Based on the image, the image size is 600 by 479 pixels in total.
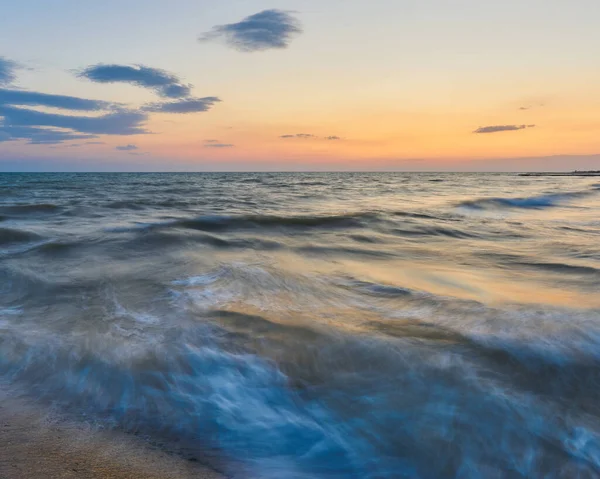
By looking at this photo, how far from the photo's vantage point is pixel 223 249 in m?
8.62

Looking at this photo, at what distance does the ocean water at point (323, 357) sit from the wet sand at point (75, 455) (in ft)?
0.43

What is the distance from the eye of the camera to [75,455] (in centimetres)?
231

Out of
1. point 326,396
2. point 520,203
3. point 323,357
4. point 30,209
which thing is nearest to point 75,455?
point 326,396

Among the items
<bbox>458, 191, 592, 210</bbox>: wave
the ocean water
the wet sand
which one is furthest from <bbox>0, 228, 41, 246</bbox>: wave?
<bbox>458, 191, 592, 210</bbox>: wave

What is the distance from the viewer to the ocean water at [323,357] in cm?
255

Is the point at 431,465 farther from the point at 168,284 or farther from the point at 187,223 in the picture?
the point at 187,223

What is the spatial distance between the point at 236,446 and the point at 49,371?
180cm

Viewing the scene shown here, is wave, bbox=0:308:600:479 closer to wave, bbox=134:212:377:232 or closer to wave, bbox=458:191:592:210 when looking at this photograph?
wave, bbox=134:212:377:232

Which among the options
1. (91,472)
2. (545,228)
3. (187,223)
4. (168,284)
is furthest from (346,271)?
(545,228)

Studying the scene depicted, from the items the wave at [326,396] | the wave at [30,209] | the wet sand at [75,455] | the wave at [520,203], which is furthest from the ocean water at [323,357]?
the wave at [520,203]

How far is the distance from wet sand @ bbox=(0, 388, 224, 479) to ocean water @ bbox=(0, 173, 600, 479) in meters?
0.13

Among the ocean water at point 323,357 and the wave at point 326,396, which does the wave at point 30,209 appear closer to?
the ocean water at point 323,357

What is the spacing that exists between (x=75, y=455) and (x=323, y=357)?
190 centimetres

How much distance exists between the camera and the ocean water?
255cm
